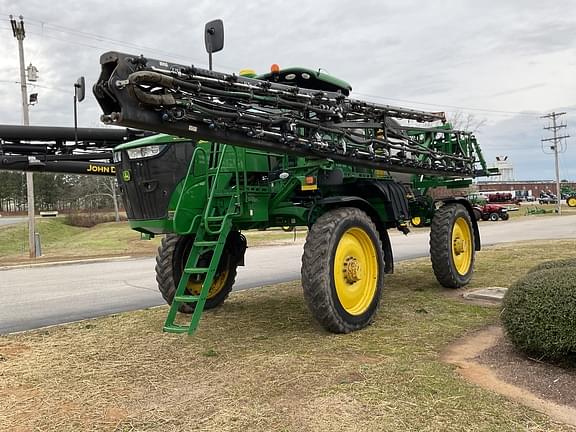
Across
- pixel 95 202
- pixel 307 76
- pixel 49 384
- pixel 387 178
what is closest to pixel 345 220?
pixel 307 76

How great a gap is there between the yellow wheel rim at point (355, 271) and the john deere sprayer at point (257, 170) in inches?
0.5

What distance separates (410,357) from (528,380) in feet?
3.41

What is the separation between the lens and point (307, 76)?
6.25m

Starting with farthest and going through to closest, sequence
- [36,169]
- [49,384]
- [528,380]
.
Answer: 1. [36,169]
2. [49,384]
3. [528,380]

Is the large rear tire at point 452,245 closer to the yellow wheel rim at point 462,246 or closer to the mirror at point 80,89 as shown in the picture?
the yellow wheel rim at point 462,246

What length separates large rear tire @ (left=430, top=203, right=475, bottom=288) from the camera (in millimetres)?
8484

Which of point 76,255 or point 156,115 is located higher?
point 156,115

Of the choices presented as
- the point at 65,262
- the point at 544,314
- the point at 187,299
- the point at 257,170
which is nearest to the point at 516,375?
the point at 544,314

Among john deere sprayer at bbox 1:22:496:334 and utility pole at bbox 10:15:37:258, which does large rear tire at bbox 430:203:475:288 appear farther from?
utility pole at bbox 10:15:37:258

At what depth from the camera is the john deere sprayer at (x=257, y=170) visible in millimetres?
4473

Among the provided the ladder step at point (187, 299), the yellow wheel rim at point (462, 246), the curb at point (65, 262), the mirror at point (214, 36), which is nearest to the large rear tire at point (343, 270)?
the ladder step at point (187, 299)

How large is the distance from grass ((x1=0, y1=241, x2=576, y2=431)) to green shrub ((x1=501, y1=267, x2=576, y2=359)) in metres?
0.71

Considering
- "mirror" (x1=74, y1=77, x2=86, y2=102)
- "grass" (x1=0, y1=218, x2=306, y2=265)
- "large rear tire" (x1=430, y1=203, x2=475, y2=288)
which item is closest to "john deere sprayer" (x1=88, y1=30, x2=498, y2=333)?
"mirror" (x1=74, y1=77, x2=86, y2=102)

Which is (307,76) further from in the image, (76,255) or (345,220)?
(76,255)
